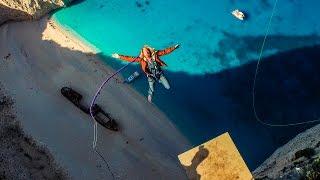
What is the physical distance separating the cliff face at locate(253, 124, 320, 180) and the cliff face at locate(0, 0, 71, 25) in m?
12.8

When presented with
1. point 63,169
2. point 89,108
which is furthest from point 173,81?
point 63,169

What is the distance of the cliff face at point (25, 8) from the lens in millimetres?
26250

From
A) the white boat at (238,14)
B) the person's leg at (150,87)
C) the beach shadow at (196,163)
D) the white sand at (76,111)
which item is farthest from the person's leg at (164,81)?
the beach shadow at (196,163)

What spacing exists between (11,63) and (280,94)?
41.4ft

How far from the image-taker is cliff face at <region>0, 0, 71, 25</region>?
2625 cm

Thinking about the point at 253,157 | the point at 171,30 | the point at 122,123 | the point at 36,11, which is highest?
the point at 36,11

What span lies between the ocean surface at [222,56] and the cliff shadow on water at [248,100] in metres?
0.04

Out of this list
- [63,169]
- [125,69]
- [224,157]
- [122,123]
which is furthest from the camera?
[125,69]

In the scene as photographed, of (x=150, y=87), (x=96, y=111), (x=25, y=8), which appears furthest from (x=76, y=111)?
(x=25, y=8)

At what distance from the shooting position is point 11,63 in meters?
25.8

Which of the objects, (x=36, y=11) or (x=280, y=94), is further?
(x=36, y=11)

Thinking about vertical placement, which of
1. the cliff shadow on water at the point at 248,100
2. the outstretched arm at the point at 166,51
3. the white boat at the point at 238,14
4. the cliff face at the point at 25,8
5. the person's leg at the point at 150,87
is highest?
the cliff face at the point at 25,8

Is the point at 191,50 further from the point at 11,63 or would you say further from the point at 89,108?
the point at 11,63

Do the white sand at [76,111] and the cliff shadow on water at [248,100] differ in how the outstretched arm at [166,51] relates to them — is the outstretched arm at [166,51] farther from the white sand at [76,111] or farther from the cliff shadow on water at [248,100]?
the white sand at [76,111]
